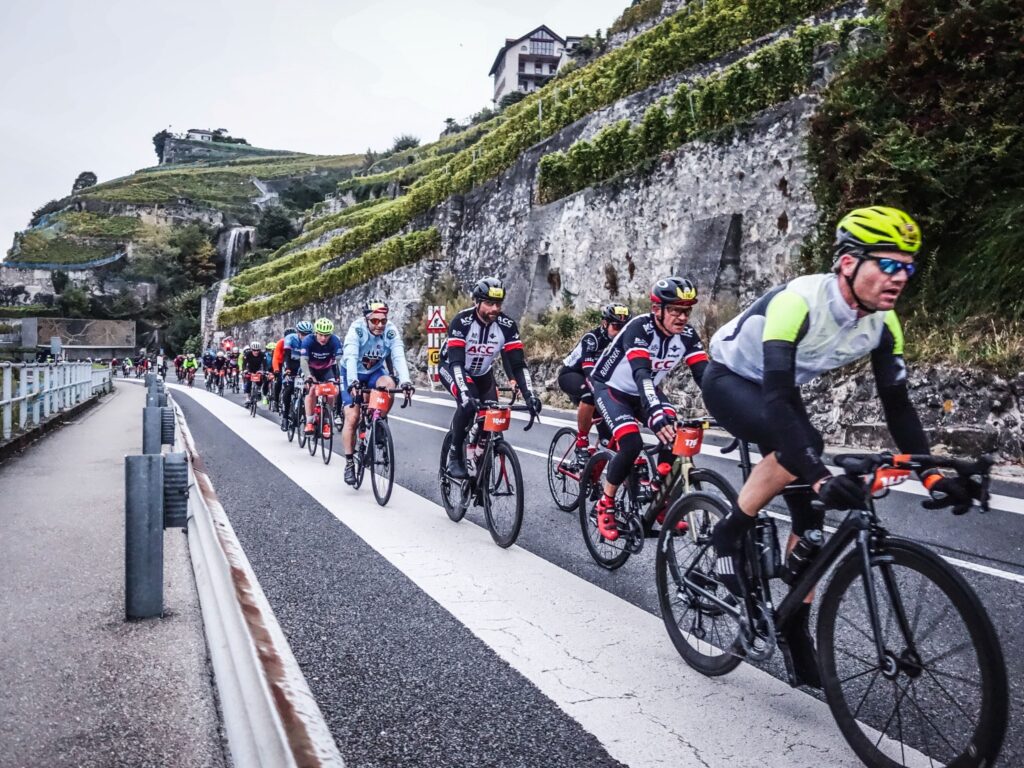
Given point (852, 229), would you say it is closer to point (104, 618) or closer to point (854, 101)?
point (104, 618)

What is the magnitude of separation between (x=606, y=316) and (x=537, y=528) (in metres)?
2.38

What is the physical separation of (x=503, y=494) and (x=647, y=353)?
72.1 inches

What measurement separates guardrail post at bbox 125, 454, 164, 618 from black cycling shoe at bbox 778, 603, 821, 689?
311cm

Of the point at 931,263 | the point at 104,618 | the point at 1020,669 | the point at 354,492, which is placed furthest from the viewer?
the point at 931,263

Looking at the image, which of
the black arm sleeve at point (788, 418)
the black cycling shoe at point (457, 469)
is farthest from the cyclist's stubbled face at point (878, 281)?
the black cycling shoe at point (457, 469)

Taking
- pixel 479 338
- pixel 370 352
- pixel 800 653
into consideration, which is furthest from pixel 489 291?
pixel 800 653

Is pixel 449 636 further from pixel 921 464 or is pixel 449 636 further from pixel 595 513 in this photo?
pixel 921 464

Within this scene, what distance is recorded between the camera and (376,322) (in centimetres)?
903

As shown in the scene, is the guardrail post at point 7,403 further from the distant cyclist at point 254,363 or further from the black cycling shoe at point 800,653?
the black cycling shoe at point 800,653

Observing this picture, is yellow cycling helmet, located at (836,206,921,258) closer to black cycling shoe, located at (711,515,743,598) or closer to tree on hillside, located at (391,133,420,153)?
black cycling shoe, located at (711,515,743,598)

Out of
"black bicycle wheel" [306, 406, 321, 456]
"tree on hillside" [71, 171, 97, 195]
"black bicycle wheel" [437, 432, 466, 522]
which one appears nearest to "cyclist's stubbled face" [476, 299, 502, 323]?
"black bicycle wheel" [437, 432, 466, 522]

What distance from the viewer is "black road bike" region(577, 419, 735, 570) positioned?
4.46 meters

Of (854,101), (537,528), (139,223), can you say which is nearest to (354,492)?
(537,528)

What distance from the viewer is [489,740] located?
9.90 ft
